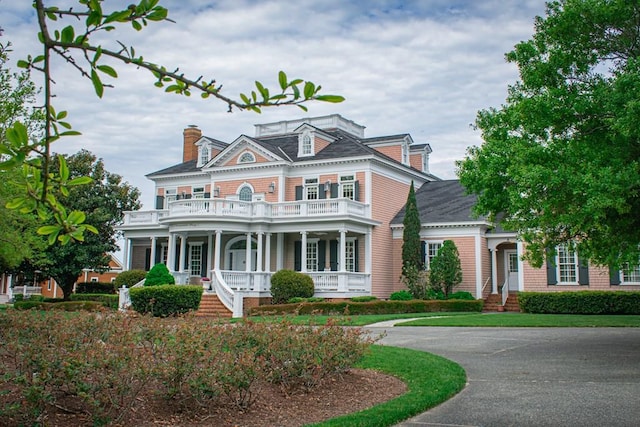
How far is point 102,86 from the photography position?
2.66m

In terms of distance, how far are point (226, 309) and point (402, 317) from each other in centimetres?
849

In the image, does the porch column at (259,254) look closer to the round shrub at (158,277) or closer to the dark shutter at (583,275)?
the round shrub at (158,277)

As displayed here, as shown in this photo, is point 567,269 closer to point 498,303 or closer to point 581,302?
point 581,302

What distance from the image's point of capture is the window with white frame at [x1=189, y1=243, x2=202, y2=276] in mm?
36281

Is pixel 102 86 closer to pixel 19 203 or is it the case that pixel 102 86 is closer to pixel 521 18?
pixel 19 203

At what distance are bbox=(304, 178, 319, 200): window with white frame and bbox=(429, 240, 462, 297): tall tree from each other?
303 inches

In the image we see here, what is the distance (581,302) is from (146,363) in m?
23.9

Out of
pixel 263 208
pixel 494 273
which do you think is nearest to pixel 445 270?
pixel 494 273

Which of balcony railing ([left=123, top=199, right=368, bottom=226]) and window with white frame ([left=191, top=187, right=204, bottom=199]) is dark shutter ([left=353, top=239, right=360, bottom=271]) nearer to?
balcony railing ([left=123, top=199, right=368, bottom=226])

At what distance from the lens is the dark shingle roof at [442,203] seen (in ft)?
106

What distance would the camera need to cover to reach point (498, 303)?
30.3 metres

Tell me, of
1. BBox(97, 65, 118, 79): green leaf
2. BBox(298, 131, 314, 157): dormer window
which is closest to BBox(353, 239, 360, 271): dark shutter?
BBox(298, 131, 314, 157): dormer window

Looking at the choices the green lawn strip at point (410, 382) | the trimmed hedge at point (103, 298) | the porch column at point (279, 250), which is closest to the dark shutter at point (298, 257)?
the porch column at point (279, 250)

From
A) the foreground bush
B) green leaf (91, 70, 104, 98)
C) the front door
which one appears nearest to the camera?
green leaf (91, 70, 104, 98)
